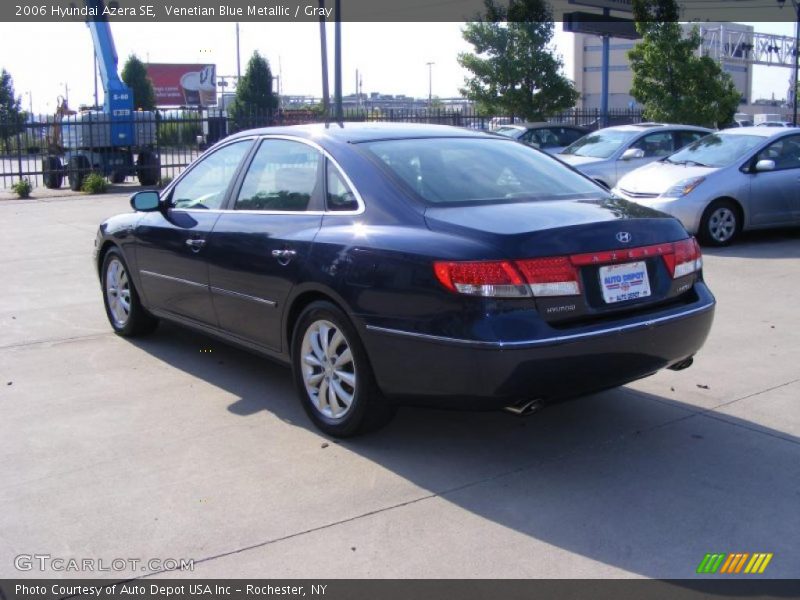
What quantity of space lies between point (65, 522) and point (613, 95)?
89.5 m

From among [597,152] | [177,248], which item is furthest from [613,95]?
[177,248]

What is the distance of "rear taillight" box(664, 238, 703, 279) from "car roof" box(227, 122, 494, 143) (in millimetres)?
1541

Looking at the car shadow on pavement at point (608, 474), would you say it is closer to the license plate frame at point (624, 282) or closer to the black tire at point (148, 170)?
the license plate frame at point (624, 282)

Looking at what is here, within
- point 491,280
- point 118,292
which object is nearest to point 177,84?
point 118,292

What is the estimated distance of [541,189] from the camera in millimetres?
5066

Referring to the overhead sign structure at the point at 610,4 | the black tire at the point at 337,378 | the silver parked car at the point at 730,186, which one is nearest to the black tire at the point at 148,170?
the overhead sign structure at the point at 610,4

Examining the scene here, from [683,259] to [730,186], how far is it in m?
7.36

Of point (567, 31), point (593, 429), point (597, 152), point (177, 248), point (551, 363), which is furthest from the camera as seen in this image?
point (567, 31)

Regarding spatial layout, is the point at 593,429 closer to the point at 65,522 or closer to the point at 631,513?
the point at 631,513

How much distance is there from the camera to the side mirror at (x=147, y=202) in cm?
621

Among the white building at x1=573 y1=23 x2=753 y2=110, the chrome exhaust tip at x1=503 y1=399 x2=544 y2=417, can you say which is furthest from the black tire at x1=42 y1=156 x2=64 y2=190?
the white building at x1=573 y1=23 x2=753 y2=110

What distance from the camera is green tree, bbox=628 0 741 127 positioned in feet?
74.5

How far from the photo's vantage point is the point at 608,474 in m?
4.38

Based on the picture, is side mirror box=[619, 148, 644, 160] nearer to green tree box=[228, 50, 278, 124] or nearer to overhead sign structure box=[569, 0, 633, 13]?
overhead sign structure box=[569, 0, 633, 13]
